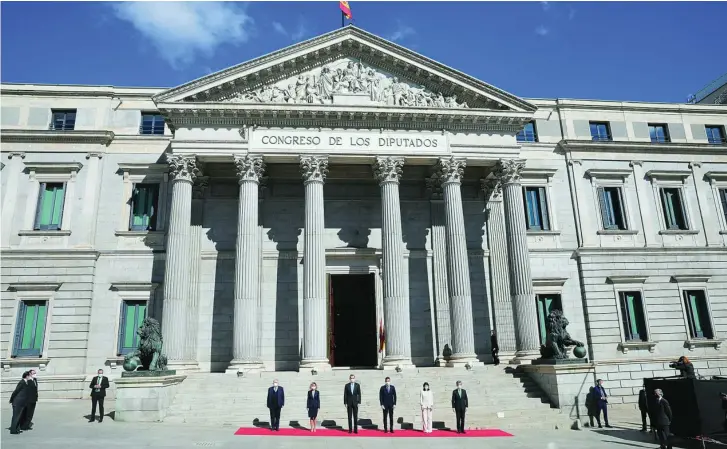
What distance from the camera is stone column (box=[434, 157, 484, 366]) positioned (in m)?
25.9

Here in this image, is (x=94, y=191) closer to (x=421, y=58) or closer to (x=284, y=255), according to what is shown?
(x=284, y=255)

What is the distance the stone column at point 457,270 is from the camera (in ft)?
84.9

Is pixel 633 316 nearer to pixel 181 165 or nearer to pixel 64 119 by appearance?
pixel 181 165

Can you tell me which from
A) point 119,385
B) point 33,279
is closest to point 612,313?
point 119,385

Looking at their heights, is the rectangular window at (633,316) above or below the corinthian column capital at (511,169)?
below

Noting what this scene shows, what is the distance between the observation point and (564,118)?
34.8m

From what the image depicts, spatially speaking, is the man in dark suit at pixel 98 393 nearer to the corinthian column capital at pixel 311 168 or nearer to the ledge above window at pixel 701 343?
the corinthian column capital at pixel 311 168

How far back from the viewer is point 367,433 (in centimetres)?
1845

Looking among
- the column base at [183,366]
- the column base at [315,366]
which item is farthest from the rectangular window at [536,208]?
the column base at [183,366]

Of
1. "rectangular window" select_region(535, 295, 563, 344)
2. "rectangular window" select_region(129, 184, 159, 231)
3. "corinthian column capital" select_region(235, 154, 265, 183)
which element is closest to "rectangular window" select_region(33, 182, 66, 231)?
"rectangular window" select_region(129, 184, 159, 231)

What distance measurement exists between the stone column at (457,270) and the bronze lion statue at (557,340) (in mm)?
3854

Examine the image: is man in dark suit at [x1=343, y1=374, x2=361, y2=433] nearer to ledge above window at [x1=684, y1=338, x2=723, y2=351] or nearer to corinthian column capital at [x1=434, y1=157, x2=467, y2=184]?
corinthian column capital at [x1=434, y1=157, x2=467, y2=184]

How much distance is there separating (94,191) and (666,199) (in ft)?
117

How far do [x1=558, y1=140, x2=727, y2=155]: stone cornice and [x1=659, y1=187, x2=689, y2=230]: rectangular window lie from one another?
8.91 feet
